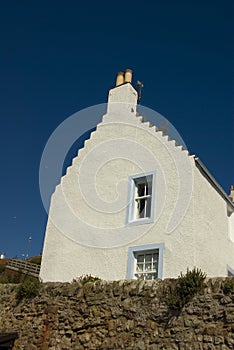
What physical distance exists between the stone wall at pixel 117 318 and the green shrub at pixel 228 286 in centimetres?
8

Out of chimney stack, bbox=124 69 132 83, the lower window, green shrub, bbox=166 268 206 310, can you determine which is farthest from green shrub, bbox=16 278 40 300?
chimney stack, bbox=124 69 132 83

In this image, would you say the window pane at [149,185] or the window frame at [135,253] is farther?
the window pane at [149,185]

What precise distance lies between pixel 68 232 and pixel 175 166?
4739 millimetres

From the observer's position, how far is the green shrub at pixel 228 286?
652cm

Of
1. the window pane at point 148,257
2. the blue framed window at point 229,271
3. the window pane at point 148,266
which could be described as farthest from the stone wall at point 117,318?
the blue framed window at point 229,271

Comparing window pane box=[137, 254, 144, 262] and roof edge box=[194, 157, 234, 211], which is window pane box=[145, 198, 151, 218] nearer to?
window pane box=[137, 254, 144, 262]

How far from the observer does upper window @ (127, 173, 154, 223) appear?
12.6 metres

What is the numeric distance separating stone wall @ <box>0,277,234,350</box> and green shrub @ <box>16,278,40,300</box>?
0.55 feet

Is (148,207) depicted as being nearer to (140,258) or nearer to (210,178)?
(140,258)

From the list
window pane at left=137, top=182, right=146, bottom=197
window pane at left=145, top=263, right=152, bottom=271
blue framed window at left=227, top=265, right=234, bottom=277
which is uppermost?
window pane at left=137, top=182, right=146, bottom=197

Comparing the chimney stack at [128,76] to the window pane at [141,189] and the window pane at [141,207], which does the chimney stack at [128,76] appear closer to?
the window pane at [141,189]

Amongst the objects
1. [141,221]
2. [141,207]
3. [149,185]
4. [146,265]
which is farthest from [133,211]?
[146,265]

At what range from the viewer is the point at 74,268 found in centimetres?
1284

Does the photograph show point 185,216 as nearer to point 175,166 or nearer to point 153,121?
point 175,166
